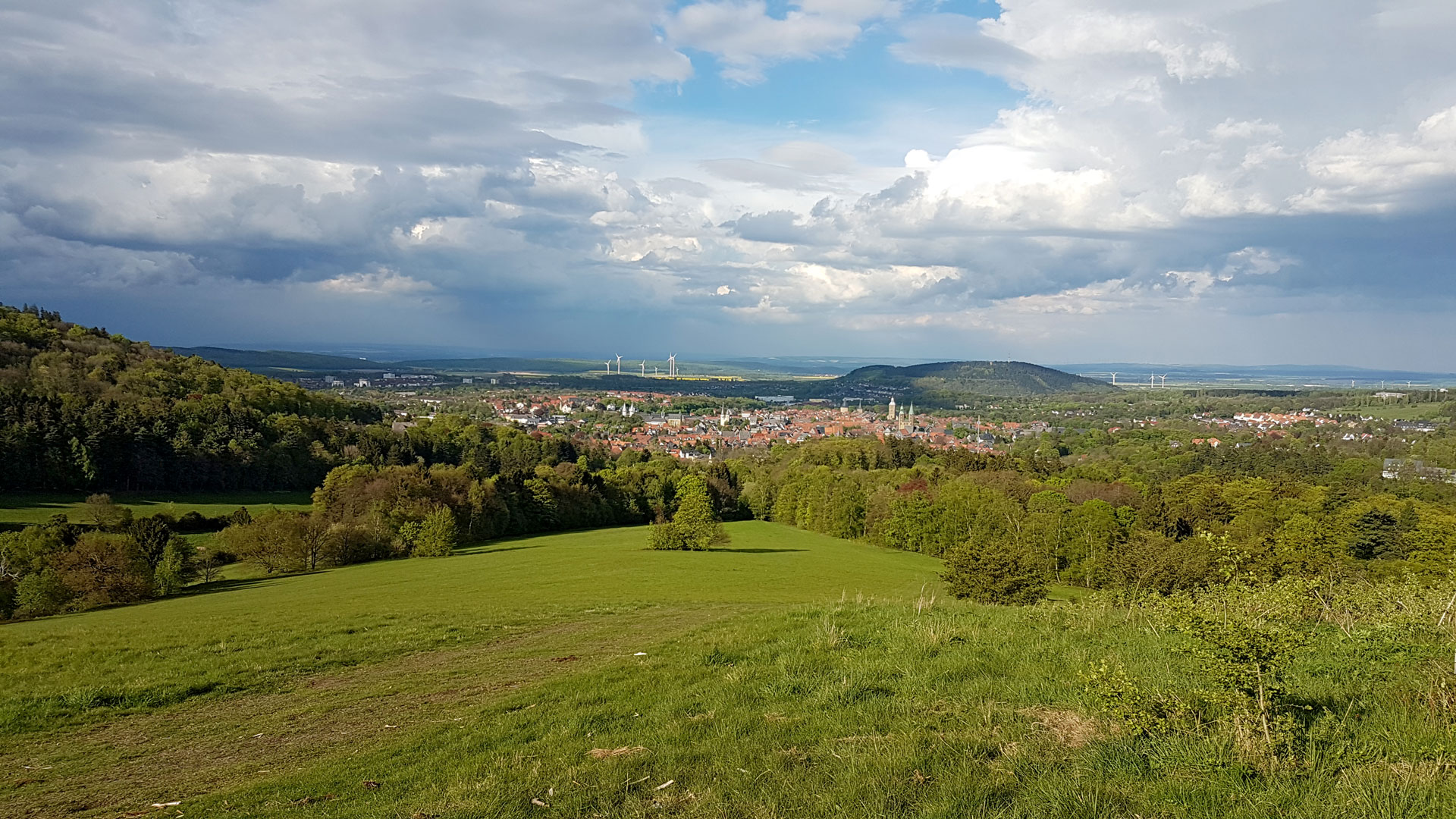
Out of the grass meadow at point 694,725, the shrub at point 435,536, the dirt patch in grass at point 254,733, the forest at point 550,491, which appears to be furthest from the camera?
the shrub at point 435,536

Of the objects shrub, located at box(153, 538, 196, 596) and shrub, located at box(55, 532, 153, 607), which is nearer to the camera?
shrub, located at box(55, 532, 153, 607)

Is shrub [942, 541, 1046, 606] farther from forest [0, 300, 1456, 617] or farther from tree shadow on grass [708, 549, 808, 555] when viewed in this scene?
tree shadow on grass [708, 549, 808, 555]

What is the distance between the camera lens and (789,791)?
5492 mm

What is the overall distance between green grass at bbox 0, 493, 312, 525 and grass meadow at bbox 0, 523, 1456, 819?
4773 cm

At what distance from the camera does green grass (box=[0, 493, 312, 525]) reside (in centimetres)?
5138

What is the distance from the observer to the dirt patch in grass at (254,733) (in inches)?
277

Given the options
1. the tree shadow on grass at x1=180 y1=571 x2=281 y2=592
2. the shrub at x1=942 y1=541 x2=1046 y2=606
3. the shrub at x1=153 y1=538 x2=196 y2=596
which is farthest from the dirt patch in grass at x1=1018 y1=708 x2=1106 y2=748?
the shrub at x1=153 y1=538 x2=196 y2=596

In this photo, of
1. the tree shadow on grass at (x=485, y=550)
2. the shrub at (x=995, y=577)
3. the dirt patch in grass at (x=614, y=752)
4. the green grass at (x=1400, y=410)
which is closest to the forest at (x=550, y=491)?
the shrub at (x=995, y=577)

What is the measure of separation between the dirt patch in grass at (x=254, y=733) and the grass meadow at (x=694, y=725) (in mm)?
47

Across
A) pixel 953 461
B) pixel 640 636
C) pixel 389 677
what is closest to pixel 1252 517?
pixel 953 461

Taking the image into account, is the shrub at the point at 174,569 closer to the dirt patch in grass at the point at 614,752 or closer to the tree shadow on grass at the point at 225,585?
the tree shadow on grass at the point at 225,585

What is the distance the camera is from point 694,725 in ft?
24.3

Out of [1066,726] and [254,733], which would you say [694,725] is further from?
[254,733]

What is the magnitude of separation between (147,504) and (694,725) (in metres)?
70.8
